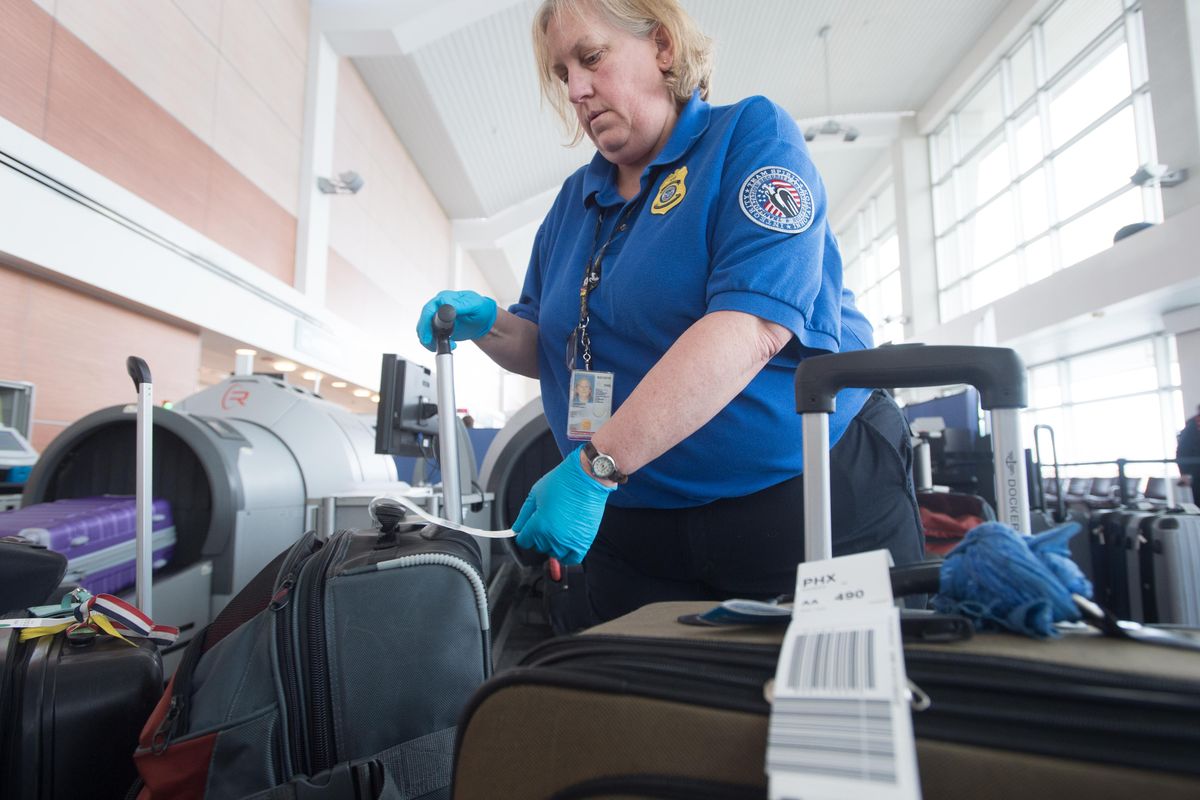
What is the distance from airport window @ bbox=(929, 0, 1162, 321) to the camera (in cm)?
889

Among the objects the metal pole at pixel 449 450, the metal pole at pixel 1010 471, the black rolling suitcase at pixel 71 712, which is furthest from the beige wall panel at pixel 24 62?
the metal pole at pixel 1010 471

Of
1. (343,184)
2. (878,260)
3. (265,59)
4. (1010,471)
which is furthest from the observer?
(878,260)

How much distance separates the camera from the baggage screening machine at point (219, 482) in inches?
82.0

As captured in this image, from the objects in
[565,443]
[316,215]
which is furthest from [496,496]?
[316,215]

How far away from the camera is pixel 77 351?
4637 mm

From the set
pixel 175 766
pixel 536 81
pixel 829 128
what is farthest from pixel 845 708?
pixel 829 128

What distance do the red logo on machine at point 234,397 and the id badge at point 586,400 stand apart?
2.40 m

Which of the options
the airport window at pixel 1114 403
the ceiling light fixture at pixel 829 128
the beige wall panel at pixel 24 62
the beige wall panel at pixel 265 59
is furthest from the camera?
the ceiling light fixture at pixel 829 128

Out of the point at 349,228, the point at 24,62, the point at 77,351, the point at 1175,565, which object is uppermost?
the point at 349,228

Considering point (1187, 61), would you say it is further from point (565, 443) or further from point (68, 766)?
point (68, 766)

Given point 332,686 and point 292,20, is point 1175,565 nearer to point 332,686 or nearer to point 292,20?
point 332,686

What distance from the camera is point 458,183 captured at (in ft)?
42.7

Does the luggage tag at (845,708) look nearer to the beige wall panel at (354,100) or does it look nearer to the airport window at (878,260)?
the beige wall panel at (354,100)

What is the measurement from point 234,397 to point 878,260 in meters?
15.8
